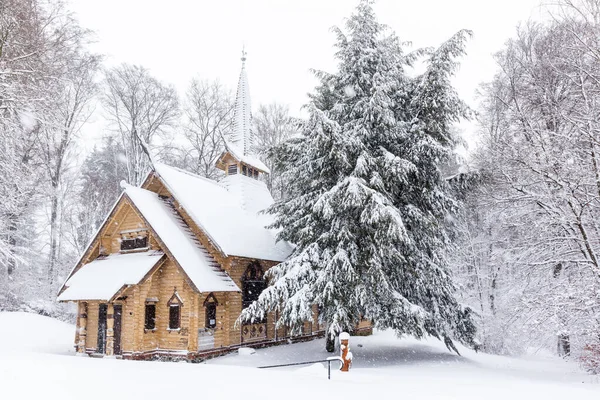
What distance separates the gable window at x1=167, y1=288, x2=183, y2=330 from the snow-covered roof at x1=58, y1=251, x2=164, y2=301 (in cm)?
161

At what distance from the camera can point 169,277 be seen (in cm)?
1806

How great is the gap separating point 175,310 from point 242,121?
12.6 metres

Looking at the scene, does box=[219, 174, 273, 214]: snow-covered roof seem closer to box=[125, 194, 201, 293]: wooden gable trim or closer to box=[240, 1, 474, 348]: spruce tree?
box=[240, 1, 474, 348]: spruce tree

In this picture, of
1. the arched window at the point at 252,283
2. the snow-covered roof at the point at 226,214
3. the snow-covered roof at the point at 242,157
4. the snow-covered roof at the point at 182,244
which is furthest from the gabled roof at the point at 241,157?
the arched window at the point at 252,283

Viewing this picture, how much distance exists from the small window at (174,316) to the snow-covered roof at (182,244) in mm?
1788

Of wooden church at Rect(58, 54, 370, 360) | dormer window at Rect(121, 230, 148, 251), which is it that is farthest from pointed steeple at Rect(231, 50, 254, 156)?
dormer window at Rect(121, 230, 148, 251)

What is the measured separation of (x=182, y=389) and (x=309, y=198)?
32.5ft

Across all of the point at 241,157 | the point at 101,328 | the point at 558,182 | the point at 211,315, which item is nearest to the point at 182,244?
the point at 211,315

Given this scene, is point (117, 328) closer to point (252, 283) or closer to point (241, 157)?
point (252, 283)

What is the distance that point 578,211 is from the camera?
12.1 meters

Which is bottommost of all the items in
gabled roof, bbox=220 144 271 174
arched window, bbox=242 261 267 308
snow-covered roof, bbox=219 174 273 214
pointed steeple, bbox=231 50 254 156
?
arched window, bbox=242 261 267 308

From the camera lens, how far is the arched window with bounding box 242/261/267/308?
1988 cm

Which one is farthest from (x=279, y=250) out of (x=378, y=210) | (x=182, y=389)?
(x=182, y=389)

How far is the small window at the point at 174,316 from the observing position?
17688mm
